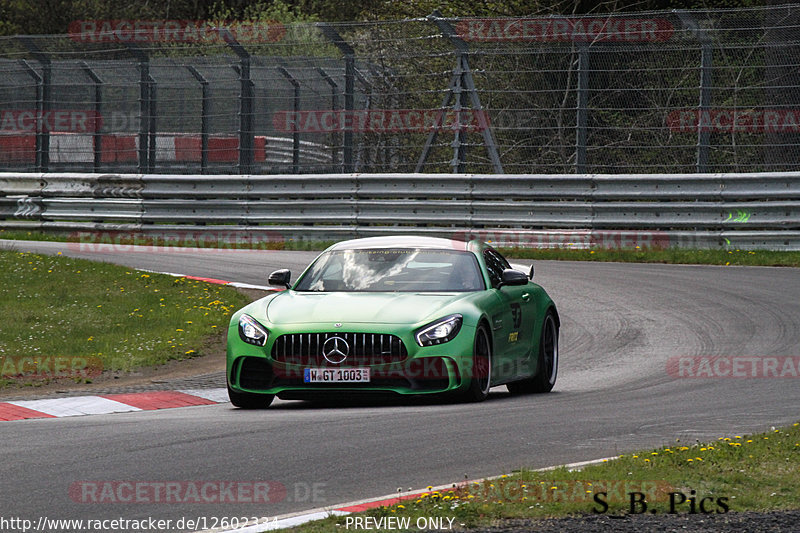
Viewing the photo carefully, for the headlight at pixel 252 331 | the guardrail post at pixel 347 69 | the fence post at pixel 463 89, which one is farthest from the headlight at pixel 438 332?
the guardrail post at pixel 347 69

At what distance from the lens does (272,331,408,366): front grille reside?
9.27 m

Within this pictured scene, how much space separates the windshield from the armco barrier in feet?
33.3

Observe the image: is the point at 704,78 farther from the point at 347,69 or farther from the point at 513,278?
the point at 513,278

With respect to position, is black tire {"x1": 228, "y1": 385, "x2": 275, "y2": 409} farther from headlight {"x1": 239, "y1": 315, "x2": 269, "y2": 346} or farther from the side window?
the side window

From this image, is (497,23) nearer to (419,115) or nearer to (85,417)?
(419,115)

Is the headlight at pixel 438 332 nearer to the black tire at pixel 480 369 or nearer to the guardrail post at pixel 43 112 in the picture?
the black tire at pixel 480 369

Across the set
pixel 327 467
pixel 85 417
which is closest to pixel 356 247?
pixel 85 417

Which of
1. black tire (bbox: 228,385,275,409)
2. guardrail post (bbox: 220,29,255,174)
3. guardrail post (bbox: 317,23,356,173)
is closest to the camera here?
black tire (bbox: 228,385,275,409)

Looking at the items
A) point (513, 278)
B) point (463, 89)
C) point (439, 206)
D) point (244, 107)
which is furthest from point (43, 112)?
point (513, 278)

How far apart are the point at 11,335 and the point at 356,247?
430cm

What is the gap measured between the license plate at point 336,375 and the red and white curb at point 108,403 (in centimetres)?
159

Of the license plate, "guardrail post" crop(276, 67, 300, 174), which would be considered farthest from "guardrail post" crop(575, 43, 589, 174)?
the license plate

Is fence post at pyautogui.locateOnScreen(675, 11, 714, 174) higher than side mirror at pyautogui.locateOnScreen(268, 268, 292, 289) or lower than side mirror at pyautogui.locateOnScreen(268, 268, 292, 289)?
higher

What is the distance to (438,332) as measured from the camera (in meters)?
9.36
